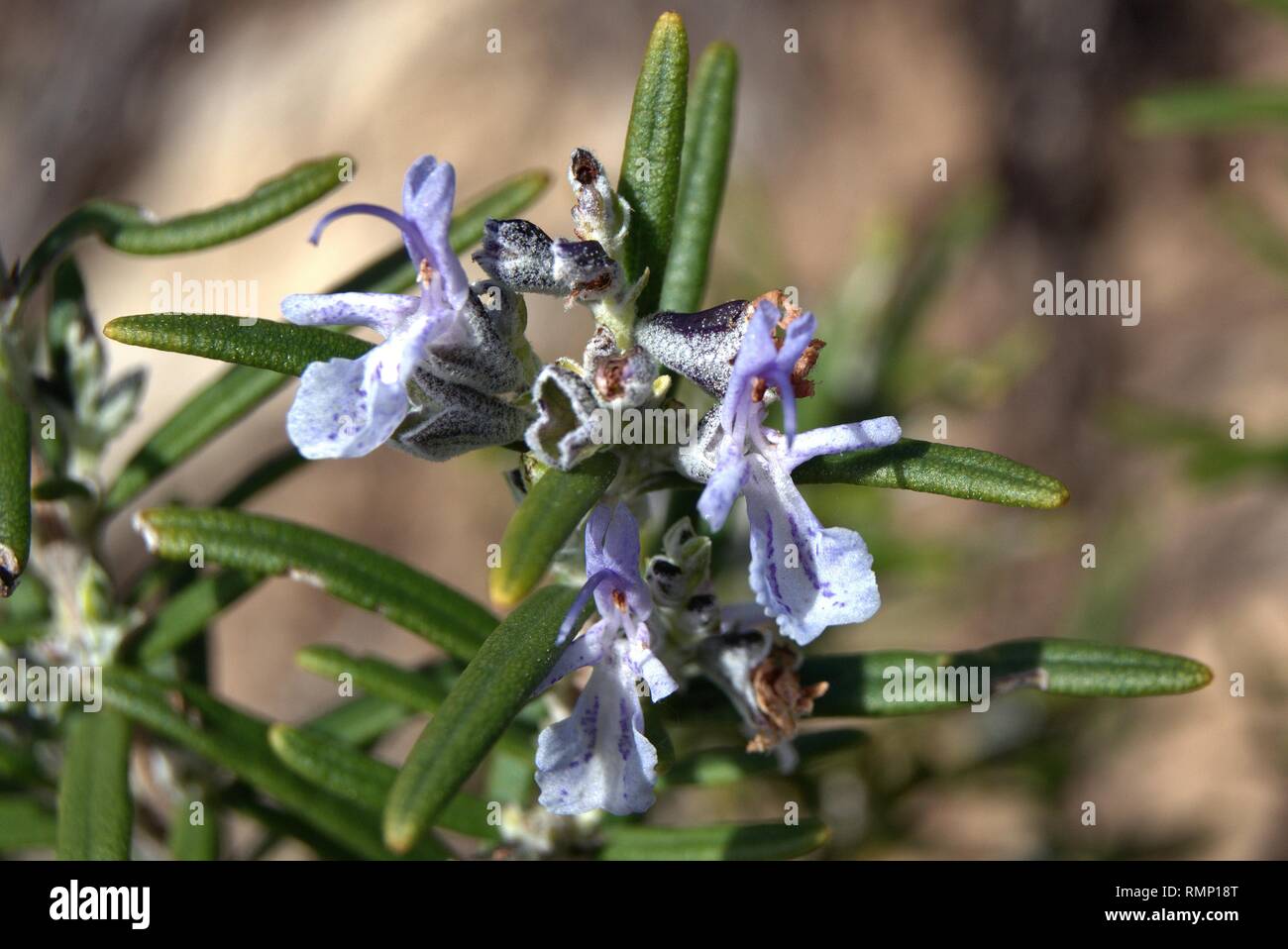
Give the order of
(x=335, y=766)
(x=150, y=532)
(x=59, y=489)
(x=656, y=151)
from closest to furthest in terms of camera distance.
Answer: (x=150, y=532) < (x=656, y=151) < (x=335, y=766) < (x=59, y=489)

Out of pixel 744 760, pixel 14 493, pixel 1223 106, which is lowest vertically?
pixel 744 760

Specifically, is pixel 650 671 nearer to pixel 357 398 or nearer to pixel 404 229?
pixel 357 398

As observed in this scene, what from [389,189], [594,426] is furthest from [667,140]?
[389,189]

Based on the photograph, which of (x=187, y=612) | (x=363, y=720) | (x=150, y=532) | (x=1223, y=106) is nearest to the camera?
(x=150, y=532)

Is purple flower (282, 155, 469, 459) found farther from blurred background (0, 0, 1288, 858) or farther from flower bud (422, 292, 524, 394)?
blurred background (0, 0, 1288, 858)

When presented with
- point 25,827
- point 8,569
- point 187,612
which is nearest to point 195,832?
point 25,827

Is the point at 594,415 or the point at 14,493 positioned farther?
the point at 14,493

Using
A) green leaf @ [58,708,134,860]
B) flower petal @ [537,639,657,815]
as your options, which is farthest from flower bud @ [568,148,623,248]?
green leaf @ [58,708,134,860]
